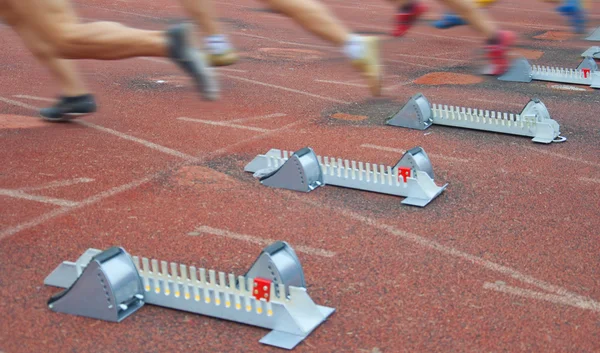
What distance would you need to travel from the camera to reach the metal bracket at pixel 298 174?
230 inches

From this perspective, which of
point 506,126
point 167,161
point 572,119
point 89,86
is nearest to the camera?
point 167,161

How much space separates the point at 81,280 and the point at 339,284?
1.21 metres

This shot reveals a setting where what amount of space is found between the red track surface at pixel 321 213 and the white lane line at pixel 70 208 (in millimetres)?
12

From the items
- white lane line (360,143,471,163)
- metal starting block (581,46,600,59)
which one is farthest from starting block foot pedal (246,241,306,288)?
metal starting block (581,46,600,59)

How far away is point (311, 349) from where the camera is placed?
383 cm

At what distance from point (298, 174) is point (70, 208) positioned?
1425mm

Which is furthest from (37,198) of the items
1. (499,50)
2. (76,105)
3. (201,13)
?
(499,50)

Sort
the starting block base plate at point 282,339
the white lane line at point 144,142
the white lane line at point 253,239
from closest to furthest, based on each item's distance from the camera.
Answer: the starting block base plate at point 282,339, the white lane line at point 253,239, the white lane line at point 144,142

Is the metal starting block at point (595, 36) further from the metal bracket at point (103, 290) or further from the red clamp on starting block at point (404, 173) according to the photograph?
the metal bracket at point (103, 290)

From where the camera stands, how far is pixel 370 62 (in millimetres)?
5113

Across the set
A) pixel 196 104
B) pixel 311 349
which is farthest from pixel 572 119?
pixel 311 349

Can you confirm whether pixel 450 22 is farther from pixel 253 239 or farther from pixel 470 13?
pixel 253 239

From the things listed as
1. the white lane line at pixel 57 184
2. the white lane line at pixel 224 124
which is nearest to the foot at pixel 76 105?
the white lane line at pixel 57 184

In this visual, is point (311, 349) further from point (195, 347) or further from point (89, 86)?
point (89, 86)
